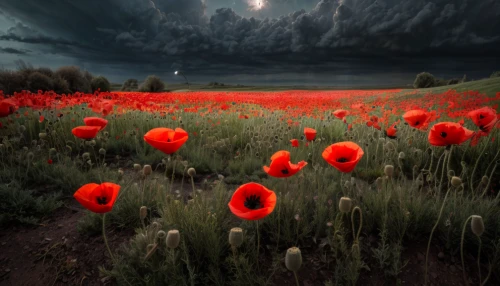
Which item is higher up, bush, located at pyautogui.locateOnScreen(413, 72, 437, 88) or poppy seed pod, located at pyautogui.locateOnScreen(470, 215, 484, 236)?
poppy seed pod, located at pyautogui.locateOnScreen(470, 215, 484, 236)

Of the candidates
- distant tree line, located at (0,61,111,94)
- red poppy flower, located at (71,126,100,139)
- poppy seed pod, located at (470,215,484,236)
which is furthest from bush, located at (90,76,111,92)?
poppy seed pod, located at (470,215,484,236)

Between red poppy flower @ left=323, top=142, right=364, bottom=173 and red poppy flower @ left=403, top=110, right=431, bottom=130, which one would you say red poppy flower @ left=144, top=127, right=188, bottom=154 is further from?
red poppy flower @ left=403, top=110, right=431, bottom=130

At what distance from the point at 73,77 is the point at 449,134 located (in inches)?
780

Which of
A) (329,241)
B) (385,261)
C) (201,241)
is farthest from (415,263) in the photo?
(201,241)

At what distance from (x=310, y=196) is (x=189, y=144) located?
2935 millimetres

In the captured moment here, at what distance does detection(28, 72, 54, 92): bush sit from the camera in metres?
13.8

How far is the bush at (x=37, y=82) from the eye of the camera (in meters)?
13.8

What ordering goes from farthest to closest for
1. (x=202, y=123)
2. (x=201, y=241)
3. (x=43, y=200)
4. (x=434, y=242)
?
1. (x=202, y=123)
2. (x=43, y=200)
3. (x=434, y=242)
4. (x=201, y=241)

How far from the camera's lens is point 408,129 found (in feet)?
15.8

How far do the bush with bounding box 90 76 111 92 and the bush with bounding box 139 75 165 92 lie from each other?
153 inches

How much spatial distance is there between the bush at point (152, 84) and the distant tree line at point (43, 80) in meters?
6.92

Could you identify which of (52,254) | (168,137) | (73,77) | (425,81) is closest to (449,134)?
(168,137)

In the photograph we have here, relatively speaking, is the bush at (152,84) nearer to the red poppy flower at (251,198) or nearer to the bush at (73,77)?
the bush at (73,77)

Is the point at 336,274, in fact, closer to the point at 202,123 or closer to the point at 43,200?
the point at 43,200
